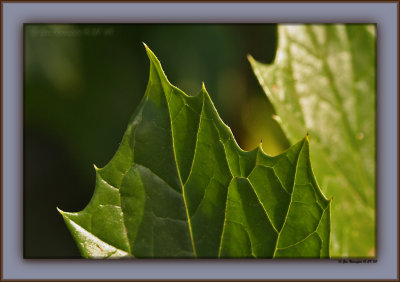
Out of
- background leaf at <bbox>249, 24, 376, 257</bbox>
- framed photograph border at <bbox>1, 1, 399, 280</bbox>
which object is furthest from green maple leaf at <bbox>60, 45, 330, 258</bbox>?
framed photograph border at <bbox>1, 1, 399, 280</bbox>

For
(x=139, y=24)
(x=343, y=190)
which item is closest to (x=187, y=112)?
(x=343, y=190)

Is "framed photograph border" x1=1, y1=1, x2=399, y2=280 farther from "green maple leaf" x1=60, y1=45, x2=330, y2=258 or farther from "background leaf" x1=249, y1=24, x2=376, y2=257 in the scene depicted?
"green maple leaf" x1=60, y1=45, x2=330, y2=258

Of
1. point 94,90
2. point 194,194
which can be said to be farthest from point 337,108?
point 94,90

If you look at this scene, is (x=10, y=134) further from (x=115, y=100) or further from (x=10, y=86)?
(x=115, y=100)

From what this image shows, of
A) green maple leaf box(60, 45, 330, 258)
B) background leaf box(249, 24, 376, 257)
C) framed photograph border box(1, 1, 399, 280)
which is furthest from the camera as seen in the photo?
framed photograph border box(1, 1, 399, 280)

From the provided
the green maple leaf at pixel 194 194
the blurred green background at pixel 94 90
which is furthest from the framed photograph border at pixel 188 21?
the green maple leaf at pixel 194 194

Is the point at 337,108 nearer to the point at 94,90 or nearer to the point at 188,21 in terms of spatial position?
the point at 188,21
